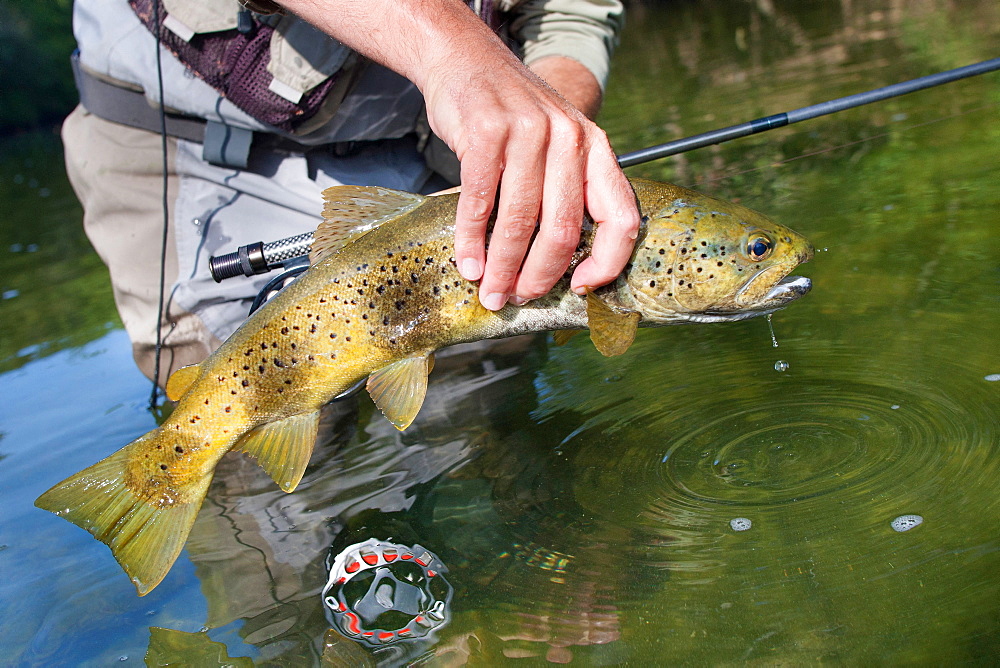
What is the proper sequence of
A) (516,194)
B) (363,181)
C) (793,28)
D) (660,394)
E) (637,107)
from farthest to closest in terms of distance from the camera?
(793,28) → (637,107) → (363,181) → (660,394) → (516,194)

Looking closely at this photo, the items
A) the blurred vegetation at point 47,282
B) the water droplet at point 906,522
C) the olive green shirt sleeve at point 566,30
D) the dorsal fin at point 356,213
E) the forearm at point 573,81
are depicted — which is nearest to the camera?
the water droplet at point 906,522

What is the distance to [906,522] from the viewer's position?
225cm

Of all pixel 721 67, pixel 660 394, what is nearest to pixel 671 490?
pixel 660 394

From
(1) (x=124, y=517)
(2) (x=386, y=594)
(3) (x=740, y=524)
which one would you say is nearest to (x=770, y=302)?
(3) (x=740, y=524)

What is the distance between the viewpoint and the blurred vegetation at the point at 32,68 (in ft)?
137

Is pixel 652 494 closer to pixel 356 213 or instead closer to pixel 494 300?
pixel 494 300

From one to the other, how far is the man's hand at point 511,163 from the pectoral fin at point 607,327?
65mm

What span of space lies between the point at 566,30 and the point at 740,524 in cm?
252

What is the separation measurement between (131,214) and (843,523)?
10.6 ft

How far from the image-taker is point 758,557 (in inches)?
88.7

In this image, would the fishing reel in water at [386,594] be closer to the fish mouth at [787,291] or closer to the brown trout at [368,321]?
the brown trout at [368,321]

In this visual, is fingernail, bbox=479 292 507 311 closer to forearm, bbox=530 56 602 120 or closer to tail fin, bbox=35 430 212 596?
tail fin, bbox=35 430 212 596

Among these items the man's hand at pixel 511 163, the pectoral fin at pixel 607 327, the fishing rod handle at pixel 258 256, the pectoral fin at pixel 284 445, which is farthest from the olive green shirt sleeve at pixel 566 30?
the pectoral fin at pixel 284 445

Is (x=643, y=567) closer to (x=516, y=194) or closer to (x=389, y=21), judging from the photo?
(x=516, y=194)
